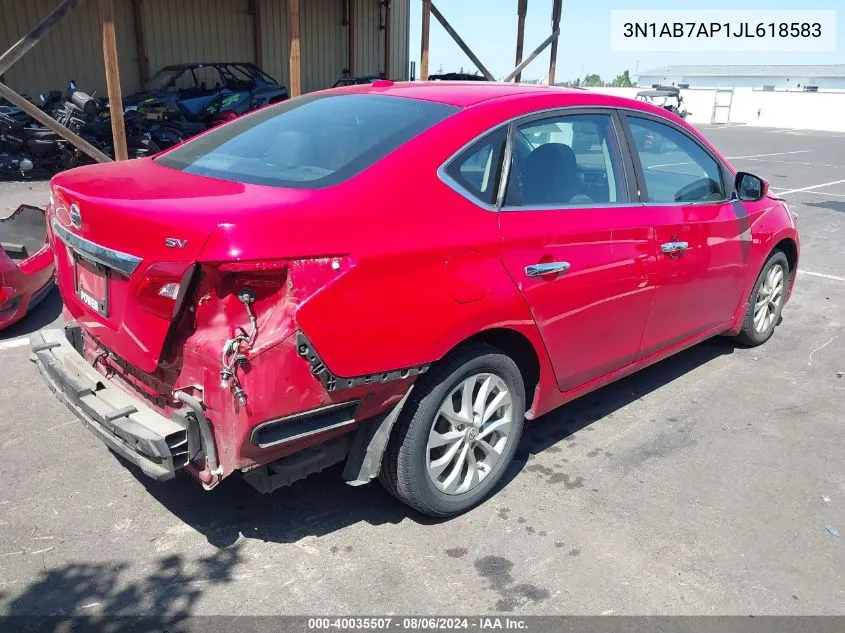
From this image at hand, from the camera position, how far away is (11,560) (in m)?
2.77

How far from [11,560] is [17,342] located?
8.39 feet

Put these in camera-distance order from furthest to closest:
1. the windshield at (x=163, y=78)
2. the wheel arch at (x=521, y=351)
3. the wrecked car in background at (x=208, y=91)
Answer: the windshield at (x=163, y=78), the wrecked car in background at (x=208, y=91), the wheel arch at (x=521, y=351)

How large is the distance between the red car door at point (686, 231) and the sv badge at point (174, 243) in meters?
2.33

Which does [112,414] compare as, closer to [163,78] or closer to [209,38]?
[163,78]

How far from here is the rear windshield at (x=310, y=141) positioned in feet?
9.35

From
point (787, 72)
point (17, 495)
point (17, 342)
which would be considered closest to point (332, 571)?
point (17, 495)

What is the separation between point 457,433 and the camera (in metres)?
3.04

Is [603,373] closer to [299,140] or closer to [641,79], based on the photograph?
[299,140]

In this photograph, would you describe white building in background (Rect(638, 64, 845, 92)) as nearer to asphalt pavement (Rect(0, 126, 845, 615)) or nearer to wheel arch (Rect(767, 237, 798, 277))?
wheel arch (Rect(767, 237, 798, 277))

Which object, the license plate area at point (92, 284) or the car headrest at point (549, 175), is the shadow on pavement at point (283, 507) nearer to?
the license plate area at point (92, 284)

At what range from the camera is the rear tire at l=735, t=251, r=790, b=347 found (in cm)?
499

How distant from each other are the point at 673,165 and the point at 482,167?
160cm

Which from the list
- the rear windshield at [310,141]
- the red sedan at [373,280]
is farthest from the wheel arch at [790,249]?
the rear windshield at [310,141]

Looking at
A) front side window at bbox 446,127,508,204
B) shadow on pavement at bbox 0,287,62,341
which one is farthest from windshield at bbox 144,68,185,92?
front side window at bbox 446,127,508,204
